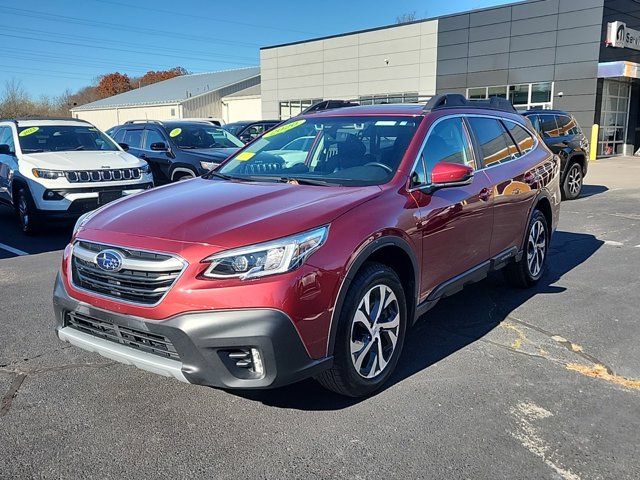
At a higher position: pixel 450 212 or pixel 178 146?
Answer: pixel 178 146

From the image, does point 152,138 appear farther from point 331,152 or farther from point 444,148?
point 444,148

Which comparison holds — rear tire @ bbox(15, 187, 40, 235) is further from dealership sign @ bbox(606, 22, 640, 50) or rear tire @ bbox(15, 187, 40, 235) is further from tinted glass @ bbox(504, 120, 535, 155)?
dealership sign @ bbox(606, 22, 640, 50)

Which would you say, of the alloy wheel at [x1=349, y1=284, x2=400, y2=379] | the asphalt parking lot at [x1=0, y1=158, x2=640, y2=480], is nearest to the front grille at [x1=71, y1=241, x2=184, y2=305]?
the asphalt parking lot at [x1=0, y1=158, x2=640, y2=480]

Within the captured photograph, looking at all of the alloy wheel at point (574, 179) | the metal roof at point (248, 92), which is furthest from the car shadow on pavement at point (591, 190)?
the metal roof at point (248, 92)

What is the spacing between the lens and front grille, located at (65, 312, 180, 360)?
2836mm

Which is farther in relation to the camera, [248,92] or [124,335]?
[248,92]

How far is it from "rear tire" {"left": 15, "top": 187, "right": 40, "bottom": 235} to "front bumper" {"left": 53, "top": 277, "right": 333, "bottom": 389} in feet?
19.4

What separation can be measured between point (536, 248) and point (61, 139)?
747 centimetres

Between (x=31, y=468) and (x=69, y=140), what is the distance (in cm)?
745

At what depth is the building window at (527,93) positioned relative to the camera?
25.5 metres

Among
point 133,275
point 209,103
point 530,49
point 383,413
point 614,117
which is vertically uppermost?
point 530,49

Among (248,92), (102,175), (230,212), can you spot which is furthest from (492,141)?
(248,92)

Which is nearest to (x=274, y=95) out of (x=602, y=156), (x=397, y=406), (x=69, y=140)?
(x=602, y=156)

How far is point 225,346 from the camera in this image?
107 inches
